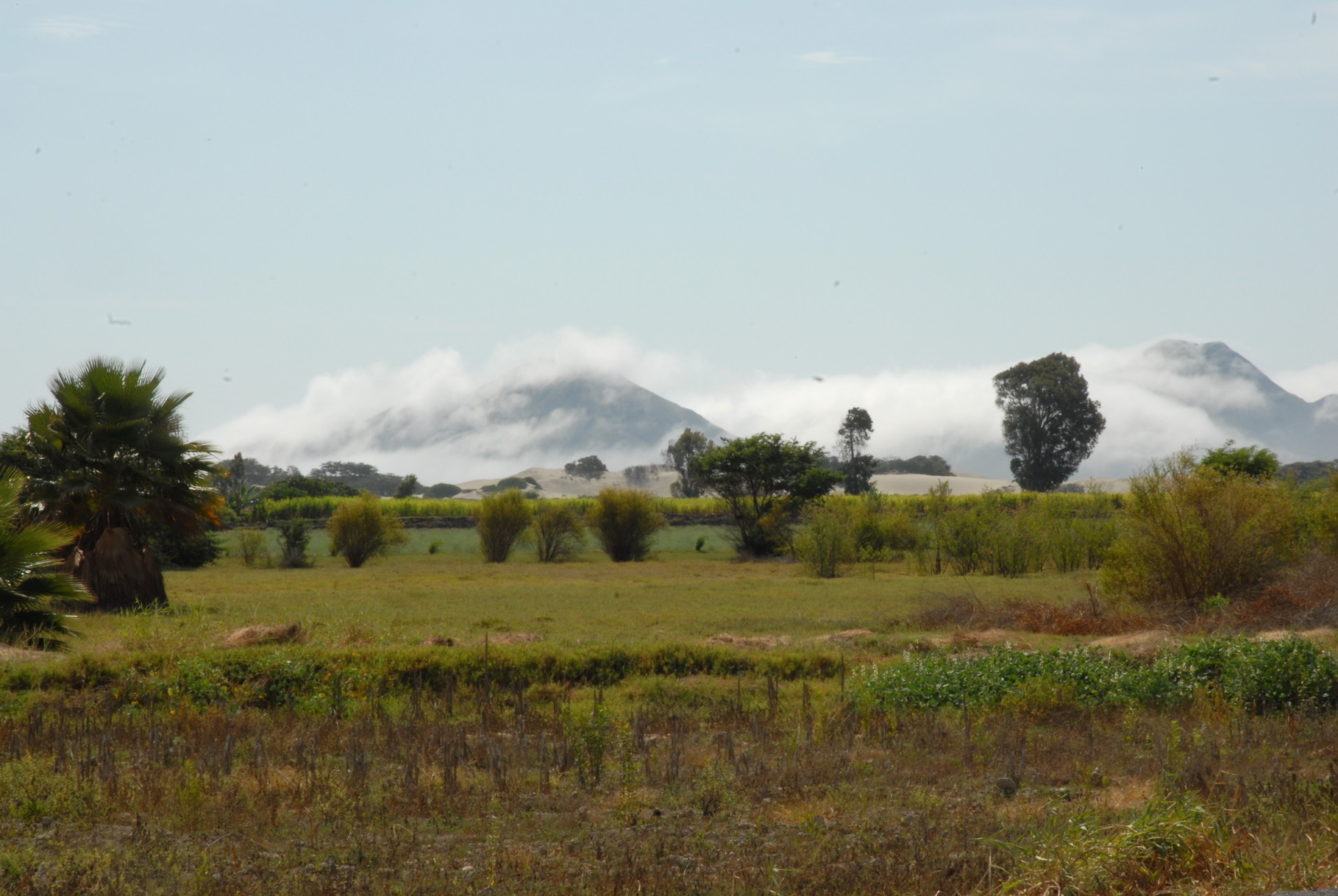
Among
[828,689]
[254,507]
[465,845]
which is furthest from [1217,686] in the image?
[254,507]

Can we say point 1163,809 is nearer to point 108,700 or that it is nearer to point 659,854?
point 659,854

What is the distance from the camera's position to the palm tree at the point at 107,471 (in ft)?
64.0

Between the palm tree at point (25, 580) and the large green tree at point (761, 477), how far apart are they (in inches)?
1423

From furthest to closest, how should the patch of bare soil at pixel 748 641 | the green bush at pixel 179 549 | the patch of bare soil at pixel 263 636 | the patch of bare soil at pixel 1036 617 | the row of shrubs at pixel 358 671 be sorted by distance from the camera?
the green bush at pixel 179 549 → the patch of bare soil at pixel 1036 617 → the patch of bare soil at pixel 748 641 → the patch of bare soil at pixel 263 636 → the row of shrubs at pixel 358 671

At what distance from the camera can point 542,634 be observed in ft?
51.5

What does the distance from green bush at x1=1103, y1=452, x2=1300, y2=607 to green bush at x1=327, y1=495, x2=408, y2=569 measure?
2759 cm

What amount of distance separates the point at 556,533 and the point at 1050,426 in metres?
57.3

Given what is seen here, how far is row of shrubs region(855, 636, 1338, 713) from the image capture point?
403 inches

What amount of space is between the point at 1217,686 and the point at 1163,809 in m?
5.54

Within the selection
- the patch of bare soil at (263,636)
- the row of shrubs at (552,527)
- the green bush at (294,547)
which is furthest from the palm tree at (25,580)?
the row of shrubs at (552,527)

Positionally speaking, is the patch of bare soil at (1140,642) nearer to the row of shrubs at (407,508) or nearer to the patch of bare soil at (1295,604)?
the patch of bare soil at (1295,604)

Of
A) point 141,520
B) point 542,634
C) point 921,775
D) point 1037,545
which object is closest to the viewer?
point 921,775

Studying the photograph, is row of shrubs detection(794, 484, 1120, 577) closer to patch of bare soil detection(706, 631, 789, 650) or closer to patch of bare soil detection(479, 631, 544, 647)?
patch of bare soil detection(706, 631, 789, 650)

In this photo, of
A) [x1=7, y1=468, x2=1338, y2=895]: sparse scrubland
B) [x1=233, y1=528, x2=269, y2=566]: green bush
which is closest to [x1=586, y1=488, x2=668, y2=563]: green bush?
[x1=233, y1=528, x2=269, y2=566]: green bush
